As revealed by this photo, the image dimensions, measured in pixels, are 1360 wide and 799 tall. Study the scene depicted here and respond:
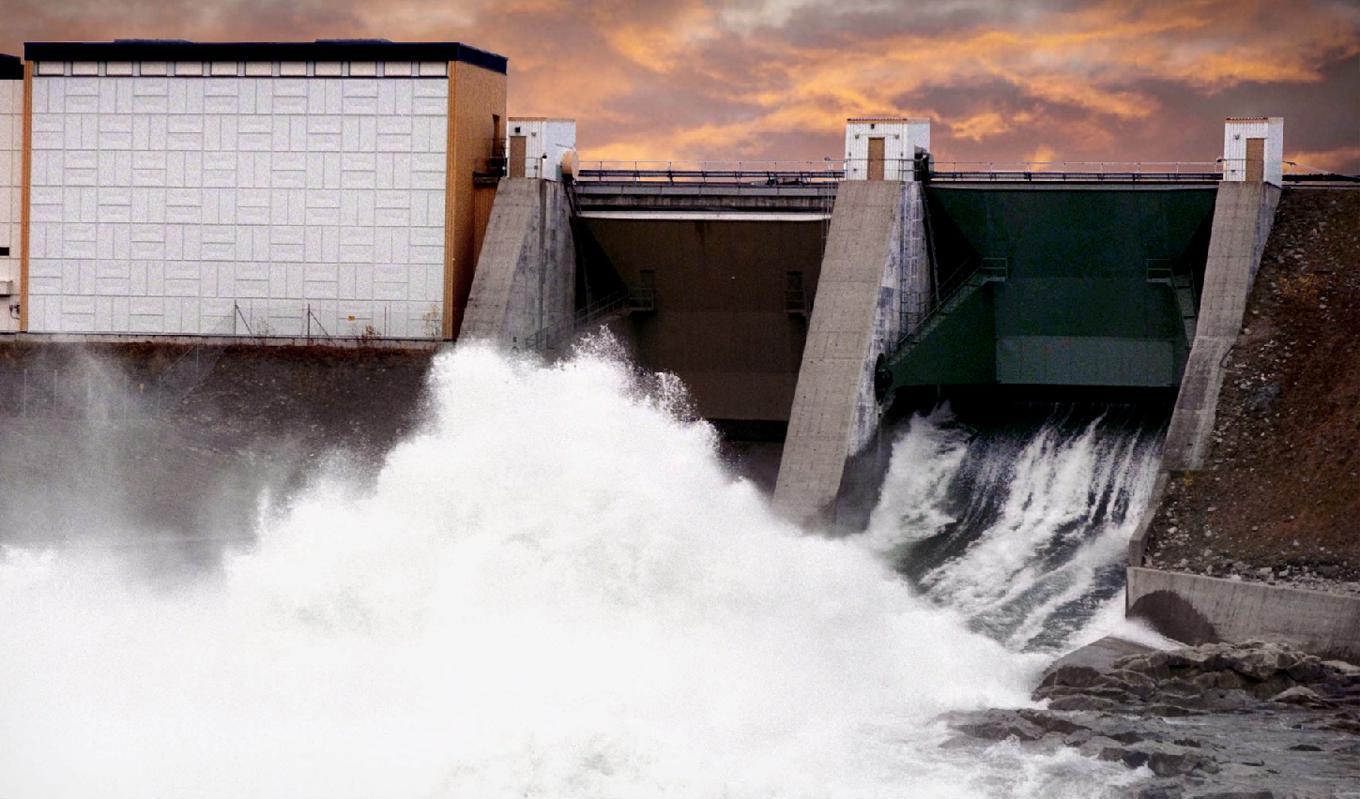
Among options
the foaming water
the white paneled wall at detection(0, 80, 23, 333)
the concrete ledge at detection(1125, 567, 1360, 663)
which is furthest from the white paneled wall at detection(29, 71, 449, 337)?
the concrete ledge at detection(1125, 567, 1360, 663)

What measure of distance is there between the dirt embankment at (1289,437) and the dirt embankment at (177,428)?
1619cm

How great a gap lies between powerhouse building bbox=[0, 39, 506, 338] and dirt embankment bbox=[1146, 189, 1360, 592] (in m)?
16.9

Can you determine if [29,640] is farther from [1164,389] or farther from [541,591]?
[1164,389]

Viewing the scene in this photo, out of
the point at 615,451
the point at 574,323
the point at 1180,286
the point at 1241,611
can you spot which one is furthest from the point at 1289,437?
the point at 574,323

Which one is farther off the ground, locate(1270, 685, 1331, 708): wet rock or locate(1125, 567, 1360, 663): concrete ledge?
locate(1125, 567, 1360, 663): concrete ledge

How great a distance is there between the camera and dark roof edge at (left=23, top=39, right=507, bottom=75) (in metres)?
43.4

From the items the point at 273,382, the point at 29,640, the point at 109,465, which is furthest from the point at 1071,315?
the point at 29,640

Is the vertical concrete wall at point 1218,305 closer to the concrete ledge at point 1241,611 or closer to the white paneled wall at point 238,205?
the concrete ledge at point 1241,611

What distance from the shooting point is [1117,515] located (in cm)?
3797

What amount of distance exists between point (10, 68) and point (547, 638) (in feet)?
79.7

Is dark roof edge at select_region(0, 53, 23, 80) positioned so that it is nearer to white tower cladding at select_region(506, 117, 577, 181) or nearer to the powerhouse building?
the powerhouse building

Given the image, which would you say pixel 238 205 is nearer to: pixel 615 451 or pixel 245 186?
pixel 245 186

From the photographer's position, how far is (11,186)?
45.2 metres

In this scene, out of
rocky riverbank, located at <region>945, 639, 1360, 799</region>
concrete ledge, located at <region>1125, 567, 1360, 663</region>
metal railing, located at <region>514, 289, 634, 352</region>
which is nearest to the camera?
rocky riverbank, located at <region>945, 639, 1360, 799</region>
